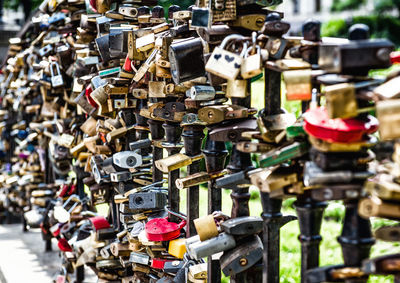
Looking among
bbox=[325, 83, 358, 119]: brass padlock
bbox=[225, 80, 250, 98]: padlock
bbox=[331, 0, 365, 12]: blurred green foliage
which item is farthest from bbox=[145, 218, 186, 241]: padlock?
bbox=[331, 0, 365, 12]: blurred green foliage

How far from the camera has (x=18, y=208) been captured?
4668 millimetres

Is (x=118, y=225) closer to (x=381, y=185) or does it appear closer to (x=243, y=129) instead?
(x=243, y=129)

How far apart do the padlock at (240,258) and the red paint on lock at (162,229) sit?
47 cm

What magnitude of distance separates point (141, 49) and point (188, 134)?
40 centimetres

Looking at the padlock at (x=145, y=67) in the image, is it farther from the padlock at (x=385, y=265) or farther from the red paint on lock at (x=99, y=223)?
the padlock at (x=385, y=265)

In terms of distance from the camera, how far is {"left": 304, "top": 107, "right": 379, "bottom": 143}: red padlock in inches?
45.1

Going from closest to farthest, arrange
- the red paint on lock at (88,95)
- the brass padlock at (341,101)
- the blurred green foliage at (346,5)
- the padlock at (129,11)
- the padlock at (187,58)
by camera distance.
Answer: the brass padlock at (341,101), the padlock at (187,58), the padlock at (129,11), the red paint on lock at (88,95), the blurred green foliage at (346,5)

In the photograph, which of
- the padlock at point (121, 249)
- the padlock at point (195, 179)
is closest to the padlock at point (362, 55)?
the padlock at point (195, 179)

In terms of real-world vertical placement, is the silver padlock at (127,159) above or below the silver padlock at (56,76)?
below

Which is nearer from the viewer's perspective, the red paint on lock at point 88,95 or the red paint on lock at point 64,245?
the red paint on lock at point 88,95

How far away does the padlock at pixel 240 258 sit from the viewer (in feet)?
5.22

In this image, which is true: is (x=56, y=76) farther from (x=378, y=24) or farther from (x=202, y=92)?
(x=378, y=24)

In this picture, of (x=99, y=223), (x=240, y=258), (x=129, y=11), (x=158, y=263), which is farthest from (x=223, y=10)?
(x=99, y=223)

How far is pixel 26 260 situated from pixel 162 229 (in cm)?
191
